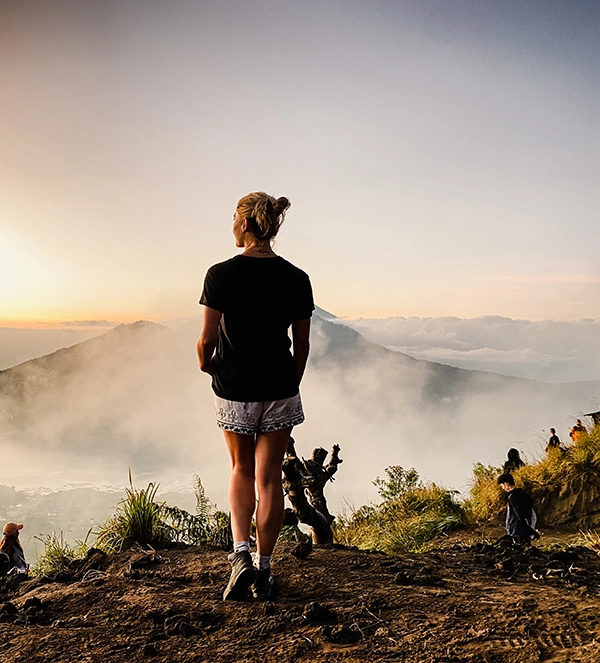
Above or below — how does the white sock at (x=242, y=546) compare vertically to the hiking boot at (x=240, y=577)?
above

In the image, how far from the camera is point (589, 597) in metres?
3.35

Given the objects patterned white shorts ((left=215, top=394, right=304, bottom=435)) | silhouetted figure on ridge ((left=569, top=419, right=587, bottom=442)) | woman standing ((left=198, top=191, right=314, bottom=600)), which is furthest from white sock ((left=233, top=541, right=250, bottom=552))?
silhouetted figure on ridge ((left=569, top=419, right=587, bottom=442))

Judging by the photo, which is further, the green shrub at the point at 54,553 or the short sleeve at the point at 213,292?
the green shrub at the point at 54,553

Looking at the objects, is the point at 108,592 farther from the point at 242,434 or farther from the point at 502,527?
the point at 502,527

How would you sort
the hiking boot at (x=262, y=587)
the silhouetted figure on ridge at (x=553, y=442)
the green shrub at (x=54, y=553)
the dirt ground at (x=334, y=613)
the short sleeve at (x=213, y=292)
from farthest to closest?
the silhouetted figure on ridge at (x=553, y=442) < the green shrub at (x=54, y=553) < the hiking boot at (x=262, y=587) < the short sleeve at (x=213, y=292) < the dirt ground at (x=334, y=613)

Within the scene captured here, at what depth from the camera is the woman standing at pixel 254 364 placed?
11.3 feet

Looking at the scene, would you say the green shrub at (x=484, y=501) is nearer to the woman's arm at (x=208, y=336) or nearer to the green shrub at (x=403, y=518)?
the green shrub at (x=403, y=518)

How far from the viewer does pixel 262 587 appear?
11.6 feet

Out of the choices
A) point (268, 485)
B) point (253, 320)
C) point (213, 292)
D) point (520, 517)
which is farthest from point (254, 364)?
point (520, 517)

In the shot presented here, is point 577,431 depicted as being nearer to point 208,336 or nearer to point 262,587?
point 262,587

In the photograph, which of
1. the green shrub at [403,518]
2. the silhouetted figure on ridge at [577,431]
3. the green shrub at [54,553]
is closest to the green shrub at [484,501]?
the green shrub at [403,518]

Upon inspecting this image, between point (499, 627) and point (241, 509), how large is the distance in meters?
1.40

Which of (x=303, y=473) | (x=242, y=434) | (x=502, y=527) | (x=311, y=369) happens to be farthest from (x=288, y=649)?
(x=311, y=369)

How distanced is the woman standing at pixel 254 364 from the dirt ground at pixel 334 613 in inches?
14.4
